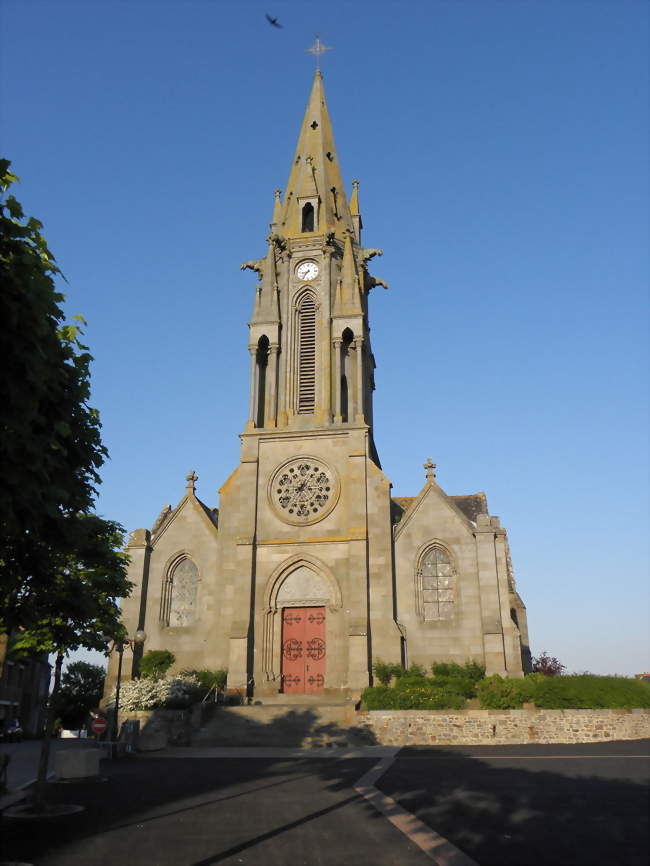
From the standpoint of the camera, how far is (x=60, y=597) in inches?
521

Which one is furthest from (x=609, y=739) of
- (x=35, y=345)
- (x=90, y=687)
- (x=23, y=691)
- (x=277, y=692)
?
(x=23, y=691)

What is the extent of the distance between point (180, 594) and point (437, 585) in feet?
37.8

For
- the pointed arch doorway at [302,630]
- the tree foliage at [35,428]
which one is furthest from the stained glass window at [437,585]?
the tree foliage at [35,428]

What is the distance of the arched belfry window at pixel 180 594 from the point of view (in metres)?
32.7

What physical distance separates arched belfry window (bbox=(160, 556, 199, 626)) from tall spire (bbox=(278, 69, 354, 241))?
18.8m

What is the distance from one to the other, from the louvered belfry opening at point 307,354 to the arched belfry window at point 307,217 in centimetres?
499

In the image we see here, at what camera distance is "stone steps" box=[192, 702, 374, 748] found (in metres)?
24.7

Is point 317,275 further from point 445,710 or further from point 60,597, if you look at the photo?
point 60,597

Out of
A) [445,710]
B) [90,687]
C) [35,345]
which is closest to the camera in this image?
[35,345]

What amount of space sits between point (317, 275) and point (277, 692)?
20826 mm

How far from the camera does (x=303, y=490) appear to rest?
33.7 meters

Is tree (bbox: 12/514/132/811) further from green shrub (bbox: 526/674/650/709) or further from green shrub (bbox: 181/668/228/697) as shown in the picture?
green shrub (bbox: 526/674/650/709)

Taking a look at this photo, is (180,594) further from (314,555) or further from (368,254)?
(368,254)

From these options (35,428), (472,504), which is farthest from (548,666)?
(35,428)
